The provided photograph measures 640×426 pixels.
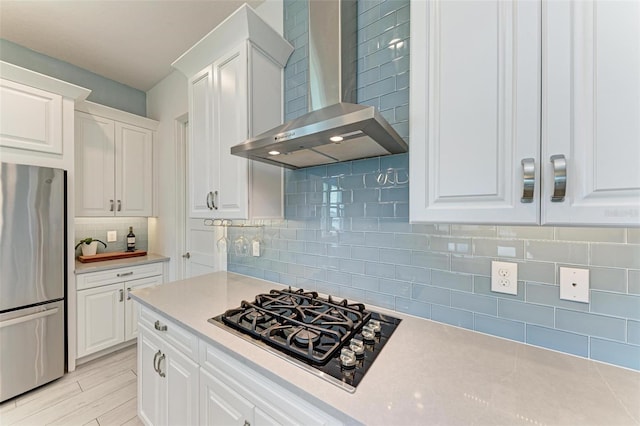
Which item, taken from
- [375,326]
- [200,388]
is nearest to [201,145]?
[200,388]

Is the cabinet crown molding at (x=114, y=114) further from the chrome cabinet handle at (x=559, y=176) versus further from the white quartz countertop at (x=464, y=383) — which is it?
the chrome cabinet handle at (x=559, y=176)

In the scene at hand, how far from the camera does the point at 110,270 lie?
2479 millimetres

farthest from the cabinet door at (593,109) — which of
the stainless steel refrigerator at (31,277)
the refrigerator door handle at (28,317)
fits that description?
the refrigerator door handle at (28,317)

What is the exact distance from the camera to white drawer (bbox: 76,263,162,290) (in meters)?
2.31

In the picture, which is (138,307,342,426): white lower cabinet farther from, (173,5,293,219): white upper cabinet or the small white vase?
the small white vase

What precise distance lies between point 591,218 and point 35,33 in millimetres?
3860

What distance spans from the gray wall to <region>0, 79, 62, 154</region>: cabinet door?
688 mm

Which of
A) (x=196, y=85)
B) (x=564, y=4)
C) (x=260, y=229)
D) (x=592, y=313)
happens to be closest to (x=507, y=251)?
(x=592, y=313)

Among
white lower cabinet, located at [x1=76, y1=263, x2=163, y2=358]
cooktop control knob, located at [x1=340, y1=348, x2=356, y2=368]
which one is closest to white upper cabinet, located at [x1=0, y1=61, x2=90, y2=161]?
white lower cabinet, located at [x1=76, y1=263, x2=163, y2=358]

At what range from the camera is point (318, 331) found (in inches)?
40.3

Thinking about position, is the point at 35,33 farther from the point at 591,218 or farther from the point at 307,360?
the point at 591,218

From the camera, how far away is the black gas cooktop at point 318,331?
0.84 meters

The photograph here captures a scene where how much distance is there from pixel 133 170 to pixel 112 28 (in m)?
1.36

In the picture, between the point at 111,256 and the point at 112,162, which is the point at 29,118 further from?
the point at 111,256
